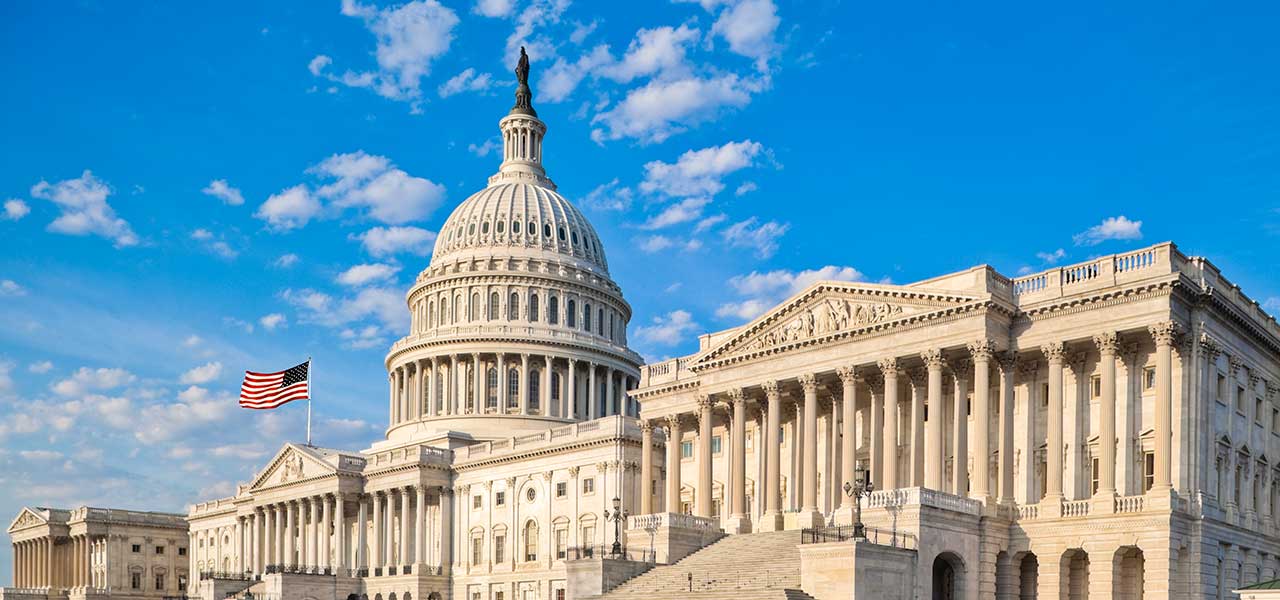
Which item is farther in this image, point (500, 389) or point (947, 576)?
point (500, 389)

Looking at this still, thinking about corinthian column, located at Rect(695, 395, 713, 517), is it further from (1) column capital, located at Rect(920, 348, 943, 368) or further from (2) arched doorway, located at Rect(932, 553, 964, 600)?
(2) arched doorway, located at Rect(932, 553, 964, 600)

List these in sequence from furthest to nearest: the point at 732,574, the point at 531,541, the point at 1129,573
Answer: the point at 531,541 < the point at 732,574 < the point at 1129,573

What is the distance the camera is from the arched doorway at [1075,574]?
192 feet

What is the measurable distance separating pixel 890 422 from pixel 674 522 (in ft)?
40.9

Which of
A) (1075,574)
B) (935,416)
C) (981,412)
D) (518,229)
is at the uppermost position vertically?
(518,229)

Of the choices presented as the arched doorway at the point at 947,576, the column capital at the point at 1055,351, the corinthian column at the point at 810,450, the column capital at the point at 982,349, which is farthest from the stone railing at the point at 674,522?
the column capital at the point at 1055,351

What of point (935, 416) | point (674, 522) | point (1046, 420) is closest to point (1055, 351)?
point (1046, 420)

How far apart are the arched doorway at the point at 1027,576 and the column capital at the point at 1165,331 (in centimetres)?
1074

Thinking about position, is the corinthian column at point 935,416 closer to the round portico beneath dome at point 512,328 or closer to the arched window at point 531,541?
the arched window at point 531,541

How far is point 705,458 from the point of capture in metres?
75.1

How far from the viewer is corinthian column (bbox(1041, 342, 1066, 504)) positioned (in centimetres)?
5988

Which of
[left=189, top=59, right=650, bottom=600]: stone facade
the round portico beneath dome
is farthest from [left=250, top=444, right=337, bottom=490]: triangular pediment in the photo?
the round portico beneath dome

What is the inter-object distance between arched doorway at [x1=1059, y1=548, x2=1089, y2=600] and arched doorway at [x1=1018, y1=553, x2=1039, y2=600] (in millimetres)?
1621

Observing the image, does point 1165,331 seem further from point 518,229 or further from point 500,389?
point 518,229
